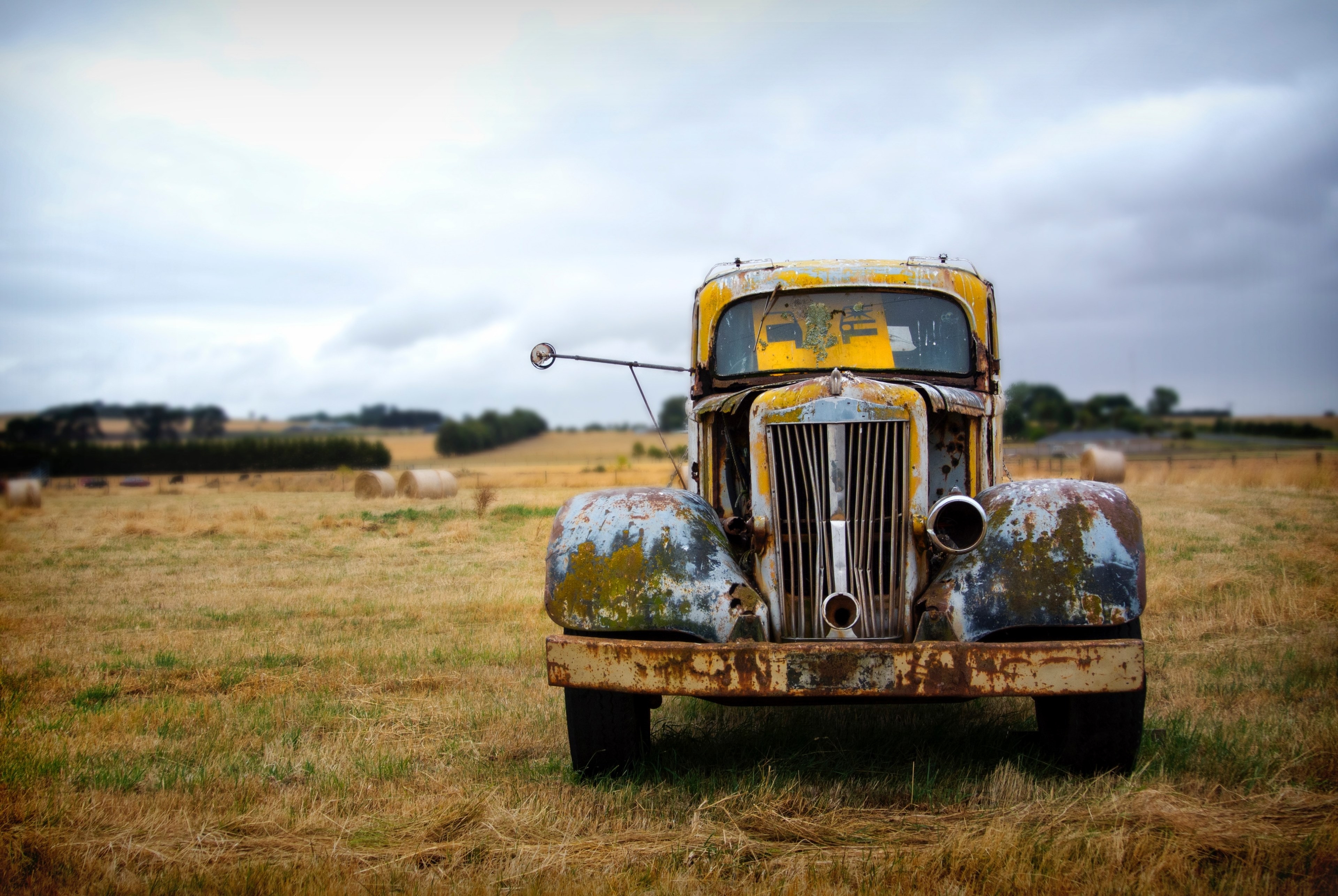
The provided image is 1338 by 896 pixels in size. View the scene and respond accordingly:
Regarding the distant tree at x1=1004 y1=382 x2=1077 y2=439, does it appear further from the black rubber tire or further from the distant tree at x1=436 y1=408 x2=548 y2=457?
the black rubber tire

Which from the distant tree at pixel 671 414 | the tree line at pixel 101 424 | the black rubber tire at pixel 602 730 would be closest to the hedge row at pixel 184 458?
the tree line at pixel 101 424

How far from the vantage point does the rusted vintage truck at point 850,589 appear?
12.2ft

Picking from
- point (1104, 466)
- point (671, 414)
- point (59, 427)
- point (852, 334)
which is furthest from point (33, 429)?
point (852, 334)

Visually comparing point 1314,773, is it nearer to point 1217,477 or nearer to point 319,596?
point 319,596

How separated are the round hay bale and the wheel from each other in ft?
80.4

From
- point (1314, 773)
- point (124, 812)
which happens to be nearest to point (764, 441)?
point (1314, 773)

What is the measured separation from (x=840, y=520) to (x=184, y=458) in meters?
57.9

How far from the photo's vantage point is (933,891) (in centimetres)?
319

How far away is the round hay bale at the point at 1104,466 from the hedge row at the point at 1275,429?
44.9 metres

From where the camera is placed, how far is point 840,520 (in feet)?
13.6

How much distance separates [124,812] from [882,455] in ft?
11.0

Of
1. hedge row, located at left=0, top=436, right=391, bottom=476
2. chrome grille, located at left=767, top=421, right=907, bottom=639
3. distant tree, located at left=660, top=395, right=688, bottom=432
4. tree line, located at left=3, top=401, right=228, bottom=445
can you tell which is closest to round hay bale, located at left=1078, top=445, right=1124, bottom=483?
distant tree, located at left=660, top=395, right=688, bottom=432

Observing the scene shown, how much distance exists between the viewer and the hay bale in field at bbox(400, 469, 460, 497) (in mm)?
25562

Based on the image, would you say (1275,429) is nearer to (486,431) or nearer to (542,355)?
(486,431)
